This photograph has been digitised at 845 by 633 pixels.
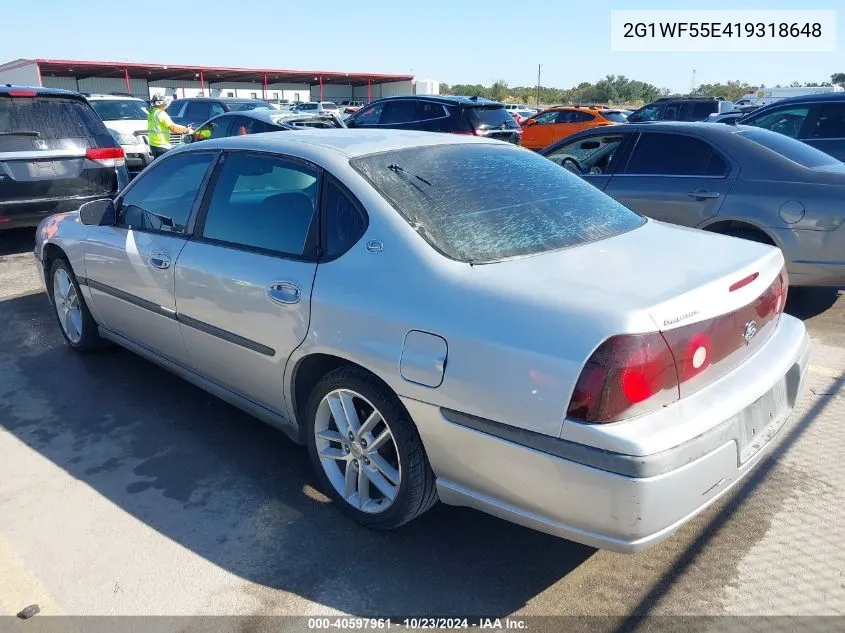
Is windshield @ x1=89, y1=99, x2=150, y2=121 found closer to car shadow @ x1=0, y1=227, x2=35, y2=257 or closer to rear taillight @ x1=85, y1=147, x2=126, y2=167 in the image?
car shadow @ x1=0, y1=227, x2=35, y2=257

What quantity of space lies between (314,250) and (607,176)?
3.85 metres

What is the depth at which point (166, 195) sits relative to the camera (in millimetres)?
3854

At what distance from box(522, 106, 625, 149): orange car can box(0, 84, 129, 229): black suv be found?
12.4 metres

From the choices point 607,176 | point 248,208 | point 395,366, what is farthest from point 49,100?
point 395,366

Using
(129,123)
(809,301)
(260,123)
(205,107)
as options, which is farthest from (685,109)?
(809,301)

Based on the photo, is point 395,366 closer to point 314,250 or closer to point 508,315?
point 508,315

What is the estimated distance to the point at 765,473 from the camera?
316 cm

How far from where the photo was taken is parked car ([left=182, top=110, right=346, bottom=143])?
10.7m

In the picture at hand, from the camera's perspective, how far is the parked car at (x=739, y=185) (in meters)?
4.75

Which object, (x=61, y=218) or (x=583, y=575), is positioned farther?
(x=61, y=218)

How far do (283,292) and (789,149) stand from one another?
4305 millimetres

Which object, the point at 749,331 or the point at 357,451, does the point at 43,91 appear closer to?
the point at 357,451

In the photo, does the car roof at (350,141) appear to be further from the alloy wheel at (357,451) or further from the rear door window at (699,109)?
the rear door window at (699,109)

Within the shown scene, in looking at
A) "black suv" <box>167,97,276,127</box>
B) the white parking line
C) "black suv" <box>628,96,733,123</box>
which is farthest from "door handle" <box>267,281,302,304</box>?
"black suv" <box>628,96,733,123</box>
